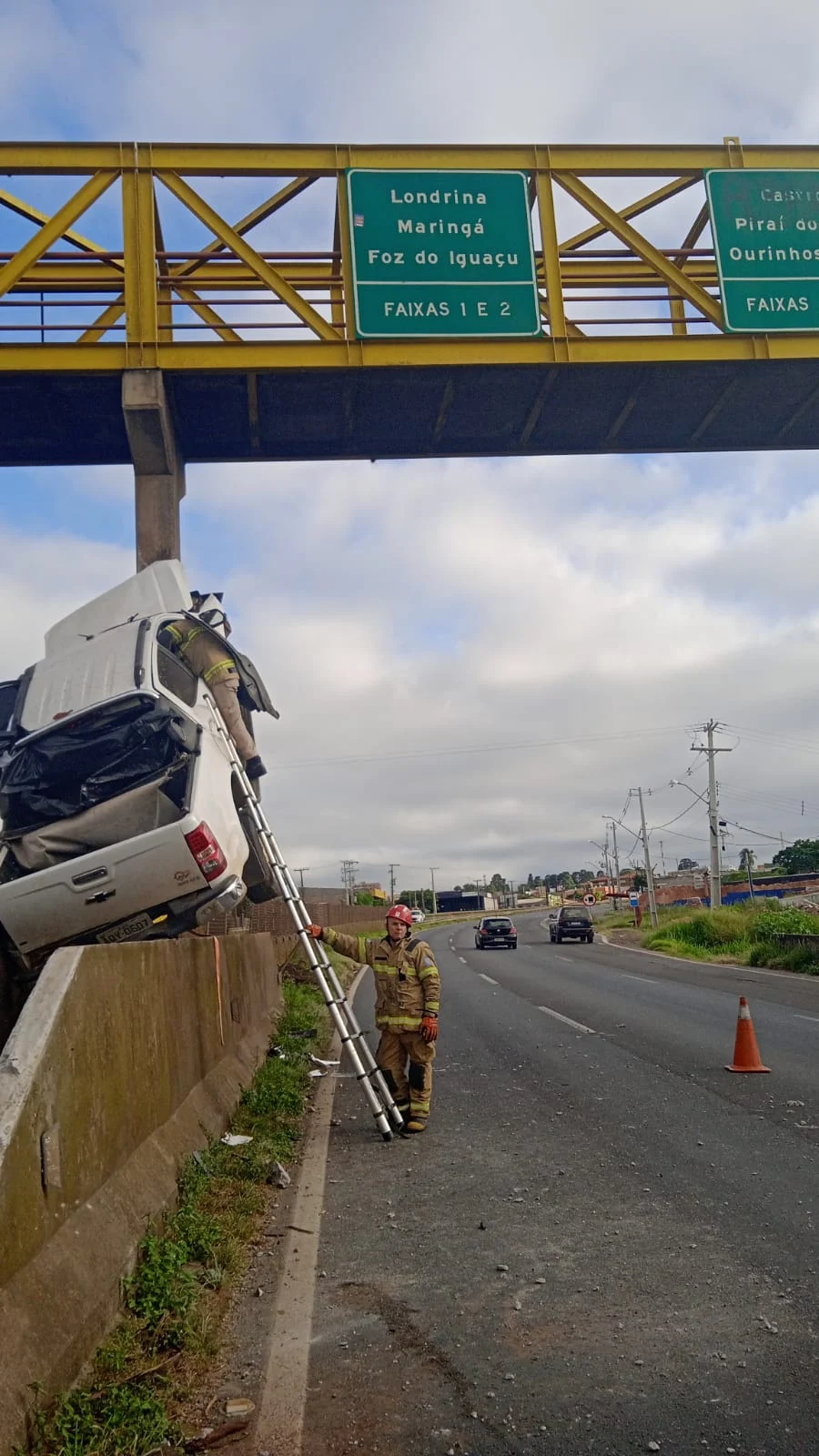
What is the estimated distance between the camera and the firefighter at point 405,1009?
812 cm

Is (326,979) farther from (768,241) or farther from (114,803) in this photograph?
(768,241)

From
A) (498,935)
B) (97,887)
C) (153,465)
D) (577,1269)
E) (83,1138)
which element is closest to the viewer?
(83,1138)

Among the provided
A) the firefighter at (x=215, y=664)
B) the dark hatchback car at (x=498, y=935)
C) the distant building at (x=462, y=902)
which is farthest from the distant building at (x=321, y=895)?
the distant building at (x=462, y=902)

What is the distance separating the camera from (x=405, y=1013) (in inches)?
324

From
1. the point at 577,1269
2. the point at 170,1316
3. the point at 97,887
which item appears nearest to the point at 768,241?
the point at 97,887

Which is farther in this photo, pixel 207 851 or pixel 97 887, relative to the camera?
pixel 207 851

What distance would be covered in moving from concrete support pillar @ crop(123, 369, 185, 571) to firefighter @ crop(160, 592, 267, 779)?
1242 mm

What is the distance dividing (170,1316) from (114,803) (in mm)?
4555

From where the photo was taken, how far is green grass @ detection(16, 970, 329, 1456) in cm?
339

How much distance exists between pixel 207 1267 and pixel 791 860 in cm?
13734

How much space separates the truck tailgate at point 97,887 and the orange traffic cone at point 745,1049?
502 centimetres

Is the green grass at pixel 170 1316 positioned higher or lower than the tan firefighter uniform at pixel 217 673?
lower

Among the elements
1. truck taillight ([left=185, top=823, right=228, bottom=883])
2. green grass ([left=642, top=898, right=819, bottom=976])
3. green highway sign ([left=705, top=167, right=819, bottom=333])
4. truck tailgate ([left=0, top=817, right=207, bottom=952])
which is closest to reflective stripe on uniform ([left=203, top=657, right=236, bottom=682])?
truck taillight ([left=185, top=823, right=228, bottom=883])

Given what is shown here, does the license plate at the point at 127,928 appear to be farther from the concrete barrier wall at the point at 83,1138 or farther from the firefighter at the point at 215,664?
the firefighter at the point at 215,664
